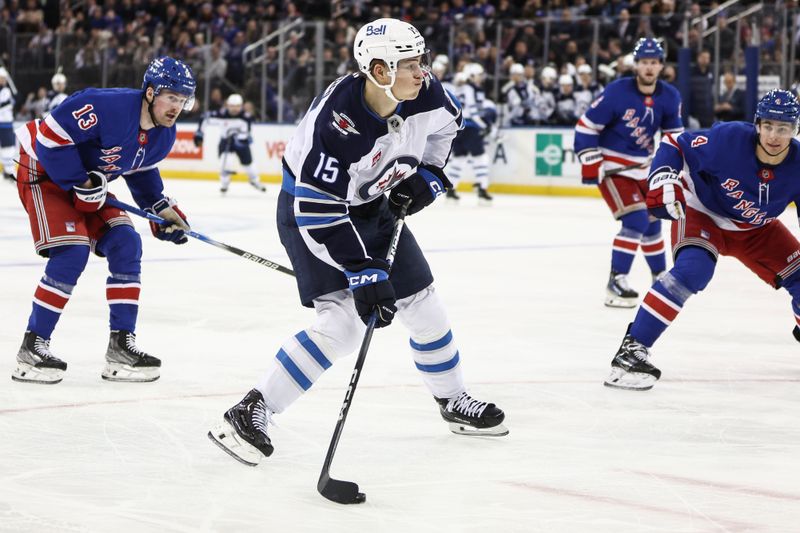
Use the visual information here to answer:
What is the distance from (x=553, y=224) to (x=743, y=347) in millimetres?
5825

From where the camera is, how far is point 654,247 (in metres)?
6.72

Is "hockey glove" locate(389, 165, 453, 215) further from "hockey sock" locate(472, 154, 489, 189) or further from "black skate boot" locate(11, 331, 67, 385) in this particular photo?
"hockey sock" locate(472, 154, 489, 189)

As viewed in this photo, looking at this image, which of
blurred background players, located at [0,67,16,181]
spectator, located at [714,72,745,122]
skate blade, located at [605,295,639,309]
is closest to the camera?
skate blade, located at [605,295,639,309]

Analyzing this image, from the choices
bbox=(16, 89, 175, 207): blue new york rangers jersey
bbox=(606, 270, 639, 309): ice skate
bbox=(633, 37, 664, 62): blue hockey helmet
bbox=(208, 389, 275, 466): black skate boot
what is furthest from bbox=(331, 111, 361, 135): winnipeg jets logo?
bbox=(633, 37, 664, 62): blue hockey helmet

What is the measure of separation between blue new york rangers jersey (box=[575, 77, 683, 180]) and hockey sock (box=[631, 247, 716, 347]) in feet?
7.71

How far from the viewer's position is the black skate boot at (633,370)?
421 cm

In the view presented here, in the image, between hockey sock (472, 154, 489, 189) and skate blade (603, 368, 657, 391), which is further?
hockey sock (472, 154, 489, 189)

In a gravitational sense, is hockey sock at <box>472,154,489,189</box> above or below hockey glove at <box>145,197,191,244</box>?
below

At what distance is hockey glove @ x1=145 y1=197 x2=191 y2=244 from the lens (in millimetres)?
4477

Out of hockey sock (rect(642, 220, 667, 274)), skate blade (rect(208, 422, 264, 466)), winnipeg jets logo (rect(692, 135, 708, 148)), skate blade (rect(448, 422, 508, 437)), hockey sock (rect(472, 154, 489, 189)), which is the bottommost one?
hockey sock (rect(472, 154, 489, 189))

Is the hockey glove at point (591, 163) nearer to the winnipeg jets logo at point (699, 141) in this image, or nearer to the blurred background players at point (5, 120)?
the winnipeg jets logo at point (699, 141)

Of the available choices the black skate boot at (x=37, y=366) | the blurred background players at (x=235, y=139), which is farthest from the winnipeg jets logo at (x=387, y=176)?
the blurred background players at (x=235, y=139)

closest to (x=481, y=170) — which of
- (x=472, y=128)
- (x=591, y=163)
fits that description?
(x=472, y=128)

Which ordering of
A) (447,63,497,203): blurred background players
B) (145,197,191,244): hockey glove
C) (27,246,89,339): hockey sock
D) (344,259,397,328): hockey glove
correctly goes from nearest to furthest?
(344,259,397,328): hockey glove, (27,246,89,339): hockey sock, (145,197,191,244): hockey glove, (447,63,497,203): blurred background players
